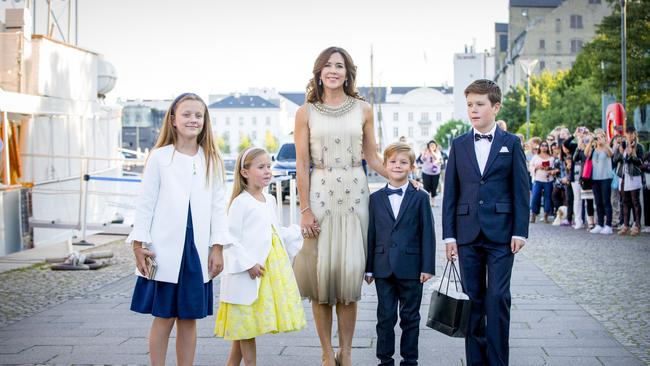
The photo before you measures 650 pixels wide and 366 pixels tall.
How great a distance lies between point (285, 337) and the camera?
6.55 metres

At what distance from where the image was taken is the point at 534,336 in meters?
6.51

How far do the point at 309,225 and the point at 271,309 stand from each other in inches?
23.6

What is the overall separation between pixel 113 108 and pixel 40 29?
3.24m

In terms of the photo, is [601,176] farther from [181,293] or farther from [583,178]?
[181,293]

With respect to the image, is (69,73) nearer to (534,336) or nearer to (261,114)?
(534,336)

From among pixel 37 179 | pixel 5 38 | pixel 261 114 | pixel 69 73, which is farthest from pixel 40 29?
pixel 261 114

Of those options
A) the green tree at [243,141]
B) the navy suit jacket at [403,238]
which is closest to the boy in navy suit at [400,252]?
the navy suit jacket at [403,238]

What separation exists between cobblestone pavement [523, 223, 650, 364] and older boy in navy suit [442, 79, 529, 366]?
4.57ft

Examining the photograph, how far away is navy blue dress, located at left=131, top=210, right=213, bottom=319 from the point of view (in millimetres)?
4629

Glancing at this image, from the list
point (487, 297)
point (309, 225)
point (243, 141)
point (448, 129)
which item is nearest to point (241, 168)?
point (309, 225)

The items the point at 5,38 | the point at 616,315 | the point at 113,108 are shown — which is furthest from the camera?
the point at 113,108

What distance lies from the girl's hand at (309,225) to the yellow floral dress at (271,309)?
0.21m

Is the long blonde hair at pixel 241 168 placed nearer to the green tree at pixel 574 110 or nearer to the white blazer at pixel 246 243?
the white blazer at pixel 246 243

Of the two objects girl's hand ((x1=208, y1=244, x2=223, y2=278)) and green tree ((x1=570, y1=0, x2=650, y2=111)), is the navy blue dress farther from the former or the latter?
green tree ((x1=570, y1=0, x2=650, y2=111))
